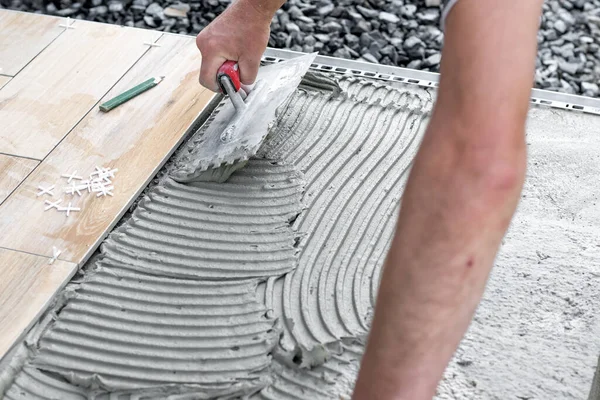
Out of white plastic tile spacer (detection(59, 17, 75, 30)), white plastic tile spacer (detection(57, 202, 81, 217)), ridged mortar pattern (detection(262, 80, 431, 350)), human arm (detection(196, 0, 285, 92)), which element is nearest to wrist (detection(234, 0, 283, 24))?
human arm (detection(196, 0, 285, 92))

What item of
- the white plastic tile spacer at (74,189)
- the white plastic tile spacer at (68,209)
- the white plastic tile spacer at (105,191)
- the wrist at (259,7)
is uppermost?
the wrist at (259,7)

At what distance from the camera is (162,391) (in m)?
1.61

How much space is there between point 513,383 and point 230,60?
126 centimetres

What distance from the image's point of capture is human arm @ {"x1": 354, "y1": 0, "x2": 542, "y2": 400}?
43.1 inches

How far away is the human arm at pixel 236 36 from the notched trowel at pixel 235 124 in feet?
0.11

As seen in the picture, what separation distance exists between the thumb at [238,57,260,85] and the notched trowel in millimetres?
23

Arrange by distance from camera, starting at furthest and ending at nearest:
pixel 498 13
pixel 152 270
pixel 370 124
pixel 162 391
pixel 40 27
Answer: pixel 40 27 → pixel 370 124 → pixel 152 270 → pixel 162 391 → pixel 498 13

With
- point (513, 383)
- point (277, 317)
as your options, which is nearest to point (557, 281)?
point (513, 383)

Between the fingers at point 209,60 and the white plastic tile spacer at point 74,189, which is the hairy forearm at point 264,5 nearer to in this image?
the fingers at point 209,60

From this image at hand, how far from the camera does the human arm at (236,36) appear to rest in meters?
2.20

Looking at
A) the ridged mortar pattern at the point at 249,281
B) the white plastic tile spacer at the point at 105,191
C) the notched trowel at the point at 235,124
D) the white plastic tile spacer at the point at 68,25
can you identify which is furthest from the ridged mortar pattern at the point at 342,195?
the white plastic tile spacer at the point at 68,25

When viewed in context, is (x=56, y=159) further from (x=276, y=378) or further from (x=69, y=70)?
(x=276, y=378)

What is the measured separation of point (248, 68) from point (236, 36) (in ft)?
0.35

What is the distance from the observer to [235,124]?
2.27m
